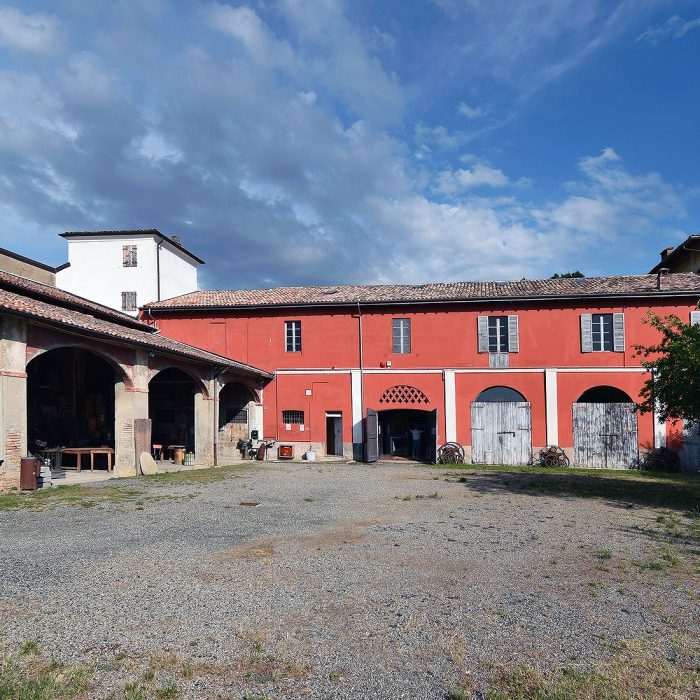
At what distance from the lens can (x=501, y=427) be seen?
856 inches

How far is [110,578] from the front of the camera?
566cm

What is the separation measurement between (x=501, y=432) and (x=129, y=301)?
16993 millimetres

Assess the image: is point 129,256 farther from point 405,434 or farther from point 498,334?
point 498,334

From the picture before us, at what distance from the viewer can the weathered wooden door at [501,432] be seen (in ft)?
70.7

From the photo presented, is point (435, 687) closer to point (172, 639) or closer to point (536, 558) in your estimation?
point (172, 639)

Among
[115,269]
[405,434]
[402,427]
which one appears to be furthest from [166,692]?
[115,269]

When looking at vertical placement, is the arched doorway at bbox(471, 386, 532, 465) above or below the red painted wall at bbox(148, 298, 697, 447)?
below

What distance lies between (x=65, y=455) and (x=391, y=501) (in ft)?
36.9

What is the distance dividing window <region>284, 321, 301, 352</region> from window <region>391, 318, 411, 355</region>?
3816 mm

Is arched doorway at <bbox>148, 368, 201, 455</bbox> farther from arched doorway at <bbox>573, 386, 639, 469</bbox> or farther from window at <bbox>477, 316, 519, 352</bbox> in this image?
arched doorway at <bbox>573, 386, 639, 469</bbox>

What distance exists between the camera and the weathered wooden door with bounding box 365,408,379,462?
21.4 m

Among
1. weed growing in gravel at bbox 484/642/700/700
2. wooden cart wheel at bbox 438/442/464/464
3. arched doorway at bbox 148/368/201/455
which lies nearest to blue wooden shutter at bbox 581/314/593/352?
wooden cart wheel at bbox 438/442/464/464

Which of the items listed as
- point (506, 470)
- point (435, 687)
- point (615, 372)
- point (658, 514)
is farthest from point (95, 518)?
point (615, 372)

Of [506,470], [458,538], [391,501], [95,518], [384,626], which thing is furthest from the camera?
[506,470]
